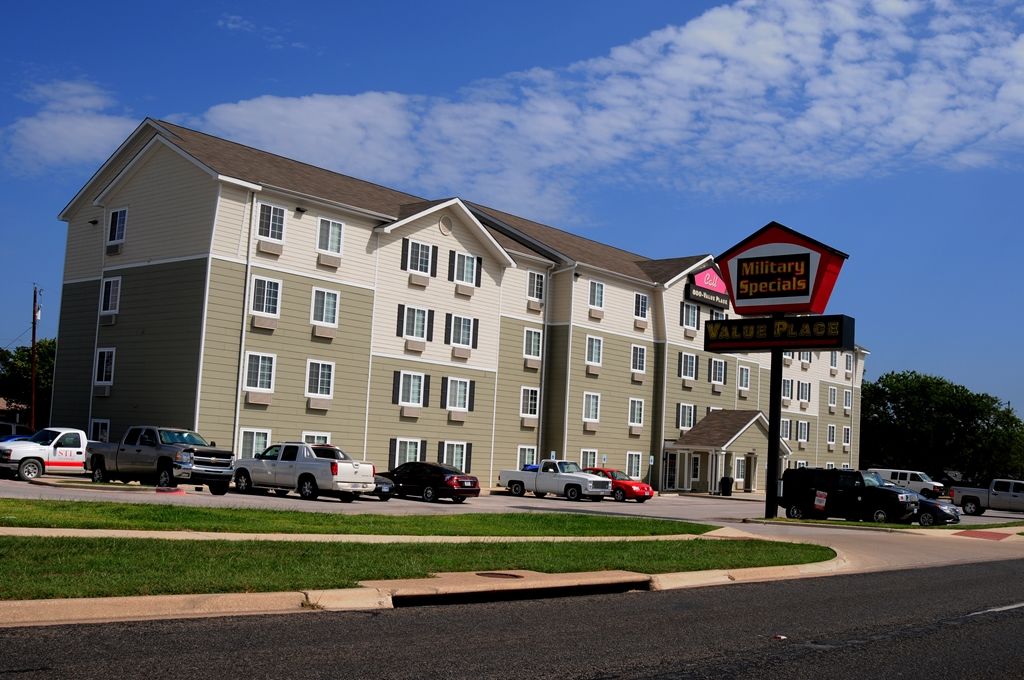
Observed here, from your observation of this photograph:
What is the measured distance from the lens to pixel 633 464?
187 ft

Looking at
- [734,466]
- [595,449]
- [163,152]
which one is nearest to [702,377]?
[734,466]

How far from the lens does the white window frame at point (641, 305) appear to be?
187ft

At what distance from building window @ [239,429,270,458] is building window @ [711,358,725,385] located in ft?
105

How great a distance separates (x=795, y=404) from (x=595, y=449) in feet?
81.7

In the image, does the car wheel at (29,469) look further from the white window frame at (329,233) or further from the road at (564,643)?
the road at (564,643)

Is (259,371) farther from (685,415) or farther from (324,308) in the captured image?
(685,415)

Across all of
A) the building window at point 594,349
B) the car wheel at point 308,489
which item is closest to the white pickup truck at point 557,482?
the building window at point 594,349

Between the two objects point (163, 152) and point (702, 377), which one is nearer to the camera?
point (163, 152)

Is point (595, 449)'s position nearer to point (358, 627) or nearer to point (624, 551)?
point (624, 551)

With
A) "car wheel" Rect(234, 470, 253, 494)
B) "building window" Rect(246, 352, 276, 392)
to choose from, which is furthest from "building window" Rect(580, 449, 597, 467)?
"car wheel" Rect(234, 470, 253, 494)

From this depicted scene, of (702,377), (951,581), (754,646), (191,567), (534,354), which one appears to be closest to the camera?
(754,646)

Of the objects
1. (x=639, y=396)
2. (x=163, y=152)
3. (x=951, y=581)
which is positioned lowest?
(x=951, y=581)

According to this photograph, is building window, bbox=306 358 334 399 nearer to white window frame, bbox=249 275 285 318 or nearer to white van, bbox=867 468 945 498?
white window frame, bbox=249 275 285 318

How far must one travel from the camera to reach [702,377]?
61531 millimetres
